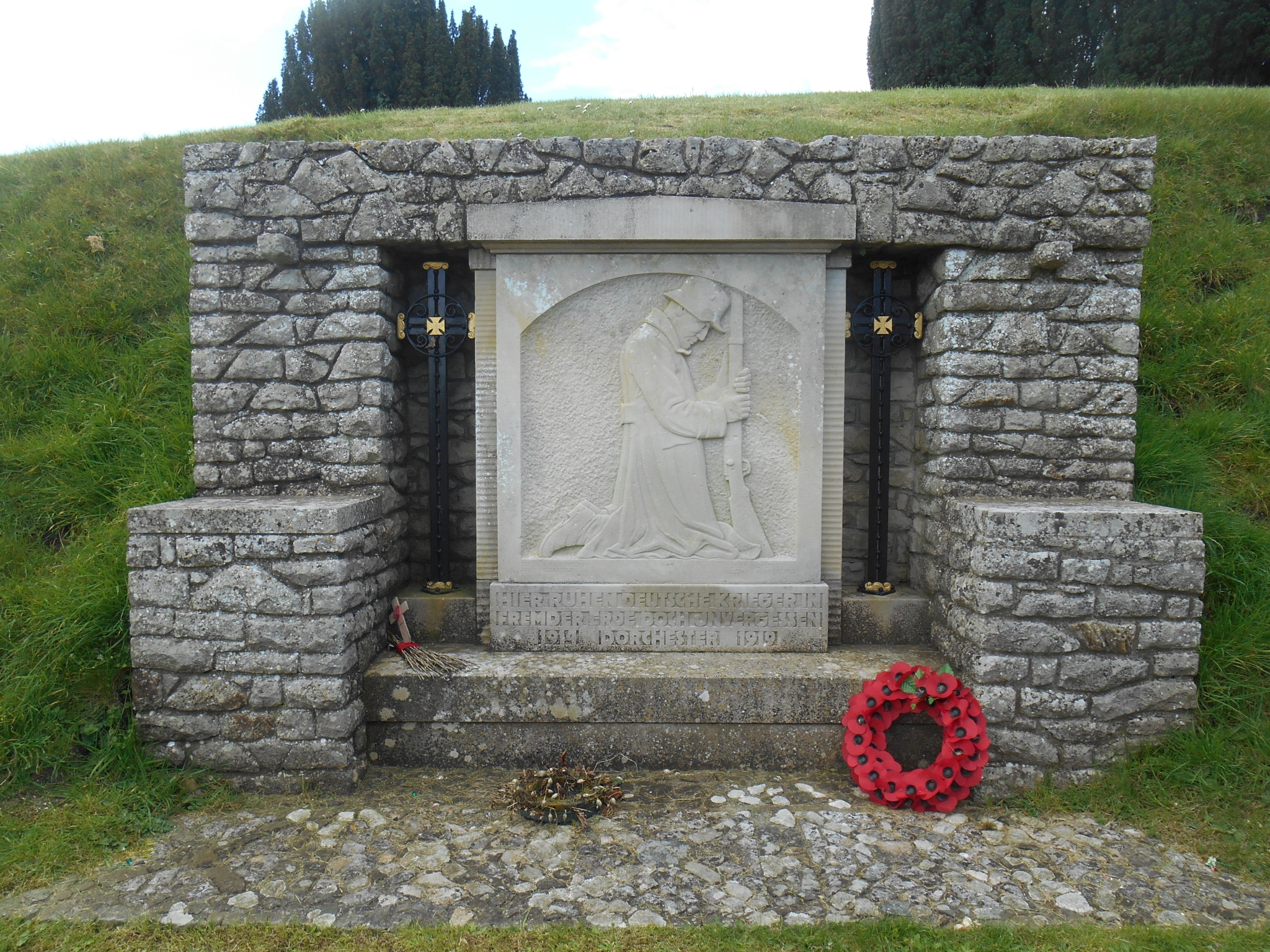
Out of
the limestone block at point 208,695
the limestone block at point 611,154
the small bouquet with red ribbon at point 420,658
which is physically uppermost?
the limestone block at point 611,154

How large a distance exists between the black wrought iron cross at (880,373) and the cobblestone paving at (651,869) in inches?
58.5

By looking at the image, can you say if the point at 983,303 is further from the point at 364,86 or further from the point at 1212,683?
the point at 364,86

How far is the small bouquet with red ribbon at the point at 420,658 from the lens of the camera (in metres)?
3.83

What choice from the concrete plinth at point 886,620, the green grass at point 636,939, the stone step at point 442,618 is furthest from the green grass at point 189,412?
the stone step at point 442,618

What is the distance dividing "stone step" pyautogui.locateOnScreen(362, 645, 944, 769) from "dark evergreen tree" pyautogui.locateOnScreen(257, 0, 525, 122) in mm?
15757

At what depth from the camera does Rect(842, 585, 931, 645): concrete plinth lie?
169 inches

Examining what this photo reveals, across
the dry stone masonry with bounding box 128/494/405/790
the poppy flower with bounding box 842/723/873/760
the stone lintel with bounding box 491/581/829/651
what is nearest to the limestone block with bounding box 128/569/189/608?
the dry stone masonry with bounding box 128/494/405/790

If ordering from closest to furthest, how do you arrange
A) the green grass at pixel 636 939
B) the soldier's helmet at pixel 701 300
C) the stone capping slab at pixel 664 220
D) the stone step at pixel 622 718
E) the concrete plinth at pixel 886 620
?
1. the green grass at pixel 636 939
2. the stone step at pixel 622 718
3. the stone capping slab at pixel 664 220
4. the soldier's helmet at pixel 701 300
5. the concrete plinth at pixel 886 620

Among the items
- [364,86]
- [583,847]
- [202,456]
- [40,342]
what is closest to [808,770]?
[583,847]

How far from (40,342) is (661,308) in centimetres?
445

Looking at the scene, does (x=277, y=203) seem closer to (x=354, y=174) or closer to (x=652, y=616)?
(x=354, y=174)

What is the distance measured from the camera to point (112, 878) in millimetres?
2910

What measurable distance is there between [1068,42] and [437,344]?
12.9 m

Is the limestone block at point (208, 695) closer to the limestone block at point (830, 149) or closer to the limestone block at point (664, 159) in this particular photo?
the limestone block at point (664, 159)
